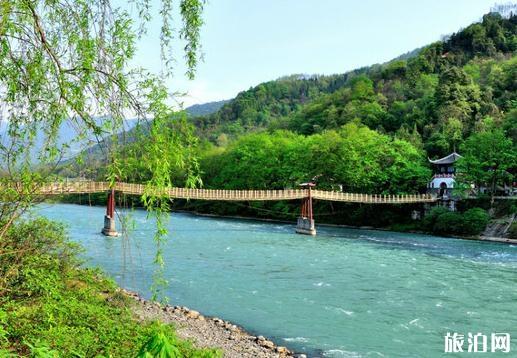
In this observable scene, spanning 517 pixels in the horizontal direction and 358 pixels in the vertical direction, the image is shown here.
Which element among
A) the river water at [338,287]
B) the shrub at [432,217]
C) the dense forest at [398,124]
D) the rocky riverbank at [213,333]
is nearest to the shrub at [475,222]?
the shrub at [432,217]

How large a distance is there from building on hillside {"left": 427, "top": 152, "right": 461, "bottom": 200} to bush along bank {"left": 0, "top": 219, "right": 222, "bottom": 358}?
119 ft

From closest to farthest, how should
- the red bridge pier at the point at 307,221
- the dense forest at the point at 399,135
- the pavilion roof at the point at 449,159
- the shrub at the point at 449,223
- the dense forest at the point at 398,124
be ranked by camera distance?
the red bridge pier at the point at 307,221
the shrub at the point at 449,223
the pavilion roof at the point at 449,159
the dense forest at the point at 399,135
the dense forest at the point at 398,124

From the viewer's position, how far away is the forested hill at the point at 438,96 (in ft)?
163

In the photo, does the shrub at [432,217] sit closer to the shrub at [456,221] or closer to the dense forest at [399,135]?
the shrub at [456,221]

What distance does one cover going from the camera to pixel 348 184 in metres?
46.0

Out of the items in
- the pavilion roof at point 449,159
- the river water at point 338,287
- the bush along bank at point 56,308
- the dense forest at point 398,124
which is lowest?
the river water at point 338,287

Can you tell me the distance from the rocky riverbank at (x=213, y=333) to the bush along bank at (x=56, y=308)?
151 cm

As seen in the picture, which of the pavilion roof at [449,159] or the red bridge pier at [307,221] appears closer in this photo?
the red bridge pier at [307,221]

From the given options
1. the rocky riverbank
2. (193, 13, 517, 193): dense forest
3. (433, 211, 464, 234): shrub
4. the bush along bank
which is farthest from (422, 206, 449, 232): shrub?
the bush along bank

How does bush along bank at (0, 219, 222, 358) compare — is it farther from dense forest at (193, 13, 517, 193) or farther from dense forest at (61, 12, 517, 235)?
dense forest at (193, 13, 517, 193)

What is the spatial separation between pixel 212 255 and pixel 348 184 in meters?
26.6

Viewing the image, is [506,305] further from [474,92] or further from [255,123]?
[255,123]

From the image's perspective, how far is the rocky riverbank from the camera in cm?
978

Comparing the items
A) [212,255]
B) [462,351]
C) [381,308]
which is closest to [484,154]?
[212,255]
